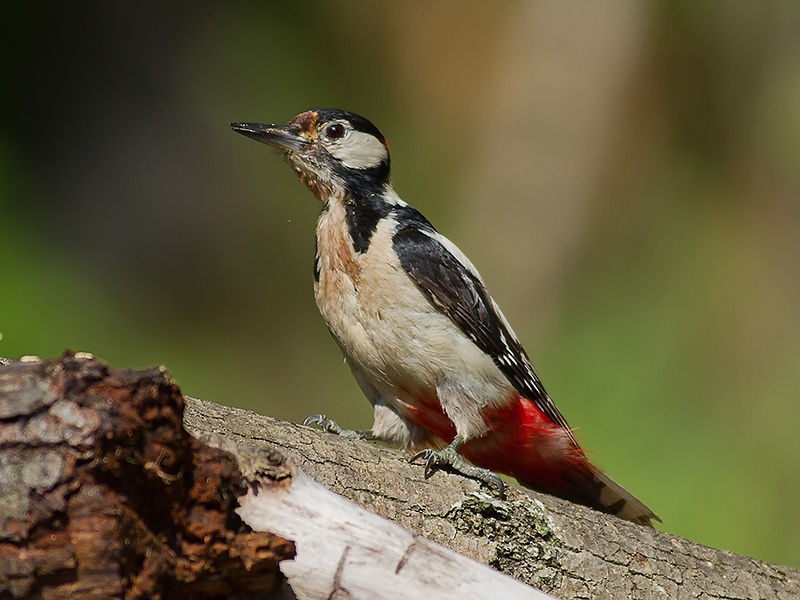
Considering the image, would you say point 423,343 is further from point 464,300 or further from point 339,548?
point 339,548

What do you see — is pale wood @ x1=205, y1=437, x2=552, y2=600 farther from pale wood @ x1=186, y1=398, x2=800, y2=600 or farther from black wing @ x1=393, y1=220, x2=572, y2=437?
black wing @ x1=393, y1=220, x2=572, y2=437

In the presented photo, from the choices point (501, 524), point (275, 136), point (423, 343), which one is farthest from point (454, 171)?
point (501, 524)

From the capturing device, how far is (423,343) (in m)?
2.67

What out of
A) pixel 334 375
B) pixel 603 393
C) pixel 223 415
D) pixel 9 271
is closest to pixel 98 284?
pixel 9 271

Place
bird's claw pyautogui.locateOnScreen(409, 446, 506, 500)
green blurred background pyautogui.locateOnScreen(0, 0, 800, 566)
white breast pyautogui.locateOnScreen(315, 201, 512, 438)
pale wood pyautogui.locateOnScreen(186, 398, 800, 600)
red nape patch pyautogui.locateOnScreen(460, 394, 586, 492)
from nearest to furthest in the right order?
pale wood pyautogui.locateOnScreen(186, 398, 800, 600), bird's claw pyautogui.locateOnScreen(409, 446, 506, 500), white breast pyautogui.locateOnScreen(315, 201, 512, 438), red nape patch pyautogui.locateOnScreen(460, 394, 586, 492), green blurred background pyautogui.locateOnScreen(0, 0, 800, 566)

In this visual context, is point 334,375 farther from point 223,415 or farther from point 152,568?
point 152,568

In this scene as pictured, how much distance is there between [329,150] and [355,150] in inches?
4.1

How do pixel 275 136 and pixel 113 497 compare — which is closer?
pixel 113 497

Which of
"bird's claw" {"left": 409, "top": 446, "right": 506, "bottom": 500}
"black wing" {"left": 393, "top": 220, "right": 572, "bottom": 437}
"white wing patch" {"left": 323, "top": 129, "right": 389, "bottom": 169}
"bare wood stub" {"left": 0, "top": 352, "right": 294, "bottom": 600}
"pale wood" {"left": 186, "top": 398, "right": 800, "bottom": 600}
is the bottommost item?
"bare wood stub" {"left": 0, "top": 352, "right": 294, "bottom": 600}

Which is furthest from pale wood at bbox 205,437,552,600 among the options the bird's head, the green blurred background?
the green blurred background

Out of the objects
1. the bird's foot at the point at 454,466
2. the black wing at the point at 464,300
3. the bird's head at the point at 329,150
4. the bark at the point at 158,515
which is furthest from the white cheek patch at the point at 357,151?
the bark at the point at 158,515

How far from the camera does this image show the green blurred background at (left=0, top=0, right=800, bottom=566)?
6.07 metres

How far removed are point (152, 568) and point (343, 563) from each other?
0.31 metres

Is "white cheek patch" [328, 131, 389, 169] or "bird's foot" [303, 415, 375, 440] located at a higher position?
"white cheek patch" [328, 131, 389, 169]
